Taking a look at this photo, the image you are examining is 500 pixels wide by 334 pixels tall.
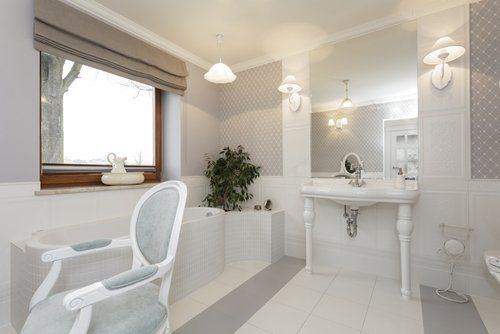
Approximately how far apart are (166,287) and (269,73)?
8.50 ft

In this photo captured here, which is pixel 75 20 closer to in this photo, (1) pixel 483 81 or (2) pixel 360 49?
(2) pixel 360 49

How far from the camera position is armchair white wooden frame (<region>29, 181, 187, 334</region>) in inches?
30.1

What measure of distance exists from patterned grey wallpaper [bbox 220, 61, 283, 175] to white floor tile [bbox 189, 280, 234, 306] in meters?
1.38

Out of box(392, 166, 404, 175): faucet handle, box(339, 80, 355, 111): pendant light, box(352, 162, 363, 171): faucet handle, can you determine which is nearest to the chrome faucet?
box(352, 162, 363, 171): faucet handle

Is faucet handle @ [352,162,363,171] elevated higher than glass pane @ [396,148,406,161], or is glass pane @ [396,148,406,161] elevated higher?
Result: glass pane @ [396,148,406,161]

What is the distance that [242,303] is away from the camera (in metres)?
1.83

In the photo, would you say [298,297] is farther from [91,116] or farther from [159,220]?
[91,116]

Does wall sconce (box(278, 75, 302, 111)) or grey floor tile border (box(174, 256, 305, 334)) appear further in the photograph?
wall sconce (box(278, 75, 302, 111))

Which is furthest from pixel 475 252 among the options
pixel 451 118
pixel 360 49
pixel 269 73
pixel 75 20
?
pixel 75 20

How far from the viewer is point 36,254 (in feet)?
4.47

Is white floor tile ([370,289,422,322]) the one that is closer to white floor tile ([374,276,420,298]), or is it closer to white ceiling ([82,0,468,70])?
white floor tile ([374,276,420,298])

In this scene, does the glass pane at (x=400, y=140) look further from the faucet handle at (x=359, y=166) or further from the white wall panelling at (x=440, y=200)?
the faucet handle at (x=359, y=166)

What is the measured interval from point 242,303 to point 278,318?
1.02 ft

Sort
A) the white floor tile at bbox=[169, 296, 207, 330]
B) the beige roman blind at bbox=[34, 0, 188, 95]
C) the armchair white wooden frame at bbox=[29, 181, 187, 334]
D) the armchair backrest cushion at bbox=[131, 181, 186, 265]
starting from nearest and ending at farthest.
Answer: the armchair white wooden frame at bbox=[29, 181, 187, 334] → the armchair backrest cushion at bbox=[131, 181, 186, 265] → the white floor tile at bbox=[169, 296, 207, 330] → the beige roman blind at bbox=[34, 0, 188, 95]
